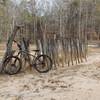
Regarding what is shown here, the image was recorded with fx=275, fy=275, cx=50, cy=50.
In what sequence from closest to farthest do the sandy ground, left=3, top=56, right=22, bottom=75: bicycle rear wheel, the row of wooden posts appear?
the sandy ground < left=3, top=56, right=22, bottom=75: bicycle rear wheel < the row of wooden posts

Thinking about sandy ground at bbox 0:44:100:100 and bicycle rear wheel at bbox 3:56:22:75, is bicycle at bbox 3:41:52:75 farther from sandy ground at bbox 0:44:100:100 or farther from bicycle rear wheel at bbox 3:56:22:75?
sandy ground at bbox 0:44:100:100

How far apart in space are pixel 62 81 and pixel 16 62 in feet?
7.63

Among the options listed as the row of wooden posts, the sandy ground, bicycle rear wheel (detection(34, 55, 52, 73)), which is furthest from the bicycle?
the row of wooden posts

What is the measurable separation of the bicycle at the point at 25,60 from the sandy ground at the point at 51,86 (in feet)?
0.84

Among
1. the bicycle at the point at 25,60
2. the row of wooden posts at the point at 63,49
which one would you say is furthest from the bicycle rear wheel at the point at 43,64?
the row of wooden posts at the point at 63,49

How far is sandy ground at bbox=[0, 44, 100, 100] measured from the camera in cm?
A: 633

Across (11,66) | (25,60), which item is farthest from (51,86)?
(25,60)

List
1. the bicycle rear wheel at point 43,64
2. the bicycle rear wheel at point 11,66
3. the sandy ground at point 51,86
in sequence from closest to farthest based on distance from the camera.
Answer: the sandy ground at point 51,86 < the bicycle rear wheel at point 11,66 < the bicycle rear wheel at point 43,64

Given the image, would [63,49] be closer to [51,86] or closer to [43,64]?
[43,64]

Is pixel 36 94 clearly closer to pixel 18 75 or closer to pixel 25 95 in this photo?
pixel 25 95

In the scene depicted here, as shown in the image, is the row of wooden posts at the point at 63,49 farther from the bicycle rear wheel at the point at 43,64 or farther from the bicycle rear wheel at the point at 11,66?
the bicycle rear wheel at the point at 11,66

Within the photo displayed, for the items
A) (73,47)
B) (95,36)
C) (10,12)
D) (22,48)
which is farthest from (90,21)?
(22,48)

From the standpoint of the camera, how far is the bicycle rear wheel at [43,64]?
1008 cm

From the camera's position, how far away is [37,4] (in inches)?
1458
